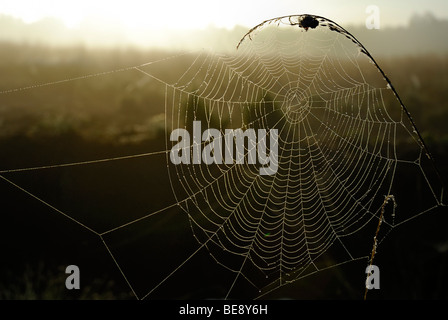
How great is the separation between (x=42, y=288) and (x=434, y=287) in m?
4.74

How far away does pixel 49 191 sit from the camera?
6.04m

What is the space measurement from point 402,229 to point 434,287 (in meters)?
0.79

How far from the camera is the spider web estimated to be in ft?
12.7

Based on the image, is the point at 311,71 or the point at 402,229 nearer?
the point at 311,71

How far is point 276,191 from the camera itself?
404 centimetres

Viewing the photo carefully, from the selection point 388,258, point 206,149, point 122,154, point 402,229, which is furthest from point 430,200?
point 122,154

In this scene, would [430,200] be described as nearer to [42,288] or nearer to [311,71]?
[311,71]

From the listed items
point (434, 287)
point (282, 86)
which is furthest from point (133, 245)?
point (434, 287)

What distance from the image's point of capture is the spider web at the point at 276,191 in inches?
153

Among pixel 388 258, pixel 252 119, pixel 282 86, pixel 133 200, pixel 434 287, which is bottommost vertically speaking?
pixel 434 287
